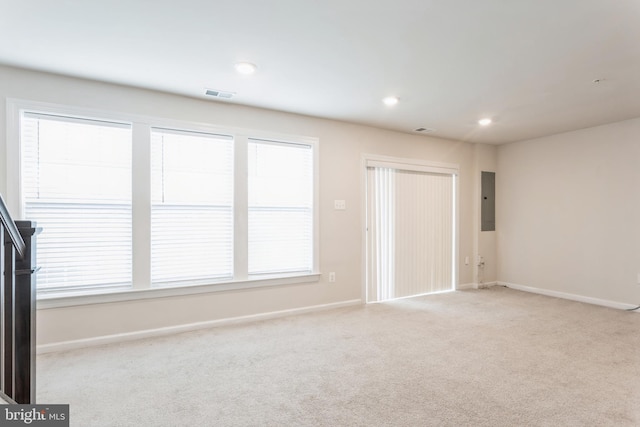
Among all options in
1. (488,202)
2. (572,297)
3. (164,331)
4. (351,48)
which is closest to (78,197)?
(164,331)

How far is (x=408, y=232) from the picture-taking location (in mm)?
5238

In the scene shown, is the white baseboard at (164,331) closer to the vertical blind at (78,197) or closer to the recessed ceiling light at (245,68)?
the vertical blind at (78,197)

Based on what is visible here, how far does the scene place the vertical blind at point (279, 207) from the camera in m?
4.07

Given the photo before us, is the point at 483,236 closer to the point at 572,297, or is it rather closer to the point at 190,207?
the point at 572,297

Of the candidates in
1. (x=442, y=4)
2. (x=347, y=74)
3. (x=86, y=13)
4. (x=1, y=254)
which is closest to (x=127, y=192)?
(x=86, y=13)

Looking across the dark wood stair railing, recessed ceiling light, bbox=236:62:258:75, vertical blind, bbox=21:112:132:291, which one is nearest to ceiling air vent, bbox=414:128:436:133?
recessed ceiling light, bbox=236:62:258:75

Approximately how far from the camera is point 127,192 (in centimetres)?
341

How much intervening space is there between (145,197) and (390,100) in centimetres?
272

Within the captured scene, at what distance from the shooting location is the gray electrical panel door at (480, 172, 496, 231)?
596 cm

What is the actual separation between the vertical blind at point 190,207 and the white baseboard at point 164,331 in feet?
1.55

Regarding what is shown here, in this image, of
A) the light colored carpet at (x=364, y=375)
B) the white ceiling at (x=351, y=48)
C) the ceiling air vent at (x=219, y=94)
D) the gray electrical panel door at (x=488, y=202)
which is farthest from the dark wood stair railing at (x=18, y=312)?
the gray electrical panel door at (x=488, y=202)

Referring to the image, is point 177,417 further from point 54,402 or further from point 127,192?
point 127,192

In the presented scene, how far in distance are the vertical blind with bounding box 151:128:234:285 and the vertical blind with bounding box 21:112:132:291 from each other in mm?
271

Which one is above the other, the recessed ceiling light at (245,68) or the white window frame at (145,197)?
the recessed ceiling light at (245,68)
